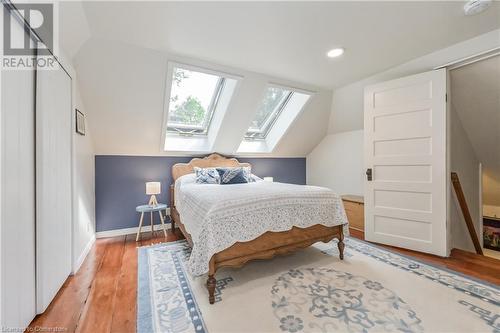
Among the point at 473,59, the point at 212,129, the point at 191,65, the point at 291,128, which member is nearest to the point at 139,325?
the point at 191,65

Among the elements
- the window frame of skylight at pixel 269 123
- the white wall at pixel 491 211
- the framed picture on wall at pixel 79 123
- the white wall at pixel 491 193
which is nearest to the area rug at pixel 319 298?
the framed picture on wall at pixel 79 123

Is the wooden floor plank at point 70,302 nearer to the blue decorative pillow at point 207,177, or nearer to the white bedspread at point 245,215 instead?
the white bedspread at point 245,215

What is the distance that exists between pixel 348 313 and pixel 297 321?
1.28ft

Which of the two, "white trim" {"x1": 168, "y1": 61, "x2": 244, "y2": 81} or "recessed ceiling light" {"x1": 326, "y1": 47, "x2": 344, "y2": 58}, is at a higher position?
"recessed ceiling light" {"x1": 326, "y1": 47, "x2": 344, "y2": 58}

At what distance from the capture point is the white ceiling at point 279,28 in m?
1.85

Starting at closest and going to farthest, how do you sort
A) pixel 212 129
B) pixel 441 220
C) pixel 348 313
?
1. pixel 348 313
2. pixel 441 220
3. pixel 212 129

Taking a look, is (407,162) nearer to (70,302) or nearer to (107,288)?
(107,288)

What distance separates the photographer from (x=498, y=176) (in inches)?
147

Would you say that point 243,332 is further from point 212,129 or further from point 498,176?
point 498,176

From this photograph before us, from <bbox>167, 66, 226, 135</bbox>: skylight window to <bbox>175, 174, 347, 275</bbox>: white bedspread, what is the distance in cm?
174

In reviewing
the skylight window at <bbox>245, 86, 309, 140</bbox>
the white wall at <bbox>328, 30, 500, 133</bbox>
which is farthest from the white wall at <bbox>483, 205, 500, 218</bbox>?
the skylight window at <bbox>245, 86, 309, 140</bbox>

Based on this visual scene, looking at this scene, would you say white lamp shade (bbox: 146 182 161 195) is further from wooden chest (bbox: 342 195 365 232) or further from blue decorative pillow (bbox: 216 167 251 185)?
wooden chest (bbox: 342 195 365 232)

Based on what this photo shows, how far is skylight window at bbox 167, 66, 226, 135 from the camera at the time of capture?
130 inches
